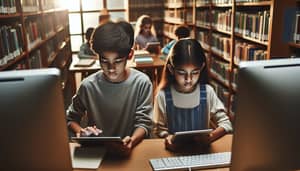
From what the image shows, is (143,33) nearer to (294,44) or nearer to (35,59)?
(35,59)

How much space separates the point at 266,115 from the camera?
29.3 inches

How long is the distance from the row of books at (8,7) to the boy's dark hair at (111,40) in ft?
3.93

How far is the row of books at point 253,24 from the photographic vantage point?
2.57m

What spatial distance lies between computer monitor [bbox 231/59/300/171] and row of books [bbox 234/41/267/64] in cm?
196

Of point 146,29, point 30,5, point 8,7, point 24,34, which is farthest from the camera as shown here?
point 146,29

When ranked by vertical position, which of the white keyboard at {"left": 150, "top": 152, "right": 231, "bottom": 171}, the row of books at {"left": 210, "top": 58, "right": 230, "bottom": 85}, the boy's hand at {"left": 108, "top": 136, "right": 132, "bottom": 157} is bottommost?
the row of books at {"left": 210, "top": 58, "right": 230, "bottom": 85}

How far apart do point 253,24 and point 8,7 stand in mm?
2102

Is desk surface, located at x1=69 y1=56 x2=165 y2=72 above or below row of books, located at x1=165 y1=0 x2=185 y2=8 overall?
below

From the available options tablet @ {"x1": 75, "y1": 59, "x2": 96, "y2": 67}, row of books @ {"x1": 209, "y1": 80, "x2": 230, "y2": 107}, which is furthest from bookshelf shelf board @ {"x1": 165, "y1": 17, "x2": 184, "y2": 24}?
tablet @ {"x1": 75, "y1": 59, "x2": 96, "y2": 67}

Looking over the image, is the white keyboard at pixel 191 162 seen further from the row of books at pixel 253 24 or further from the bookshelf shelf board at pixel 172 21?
the bookshelf shelf board at pixel 172 21

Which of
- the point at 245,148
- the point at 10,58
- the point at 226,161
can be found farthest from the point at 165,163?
the point at 10,58

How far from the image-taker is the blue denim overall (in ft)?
4.52

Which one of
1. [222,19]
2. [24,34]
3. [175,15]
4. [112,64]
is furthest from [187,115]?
[175,15]

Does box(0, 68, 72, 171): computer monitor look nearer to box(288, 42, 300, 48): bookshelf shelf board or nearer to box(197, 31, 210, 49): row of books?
box(288, 42, 300, 48): bookshelf shelf board
